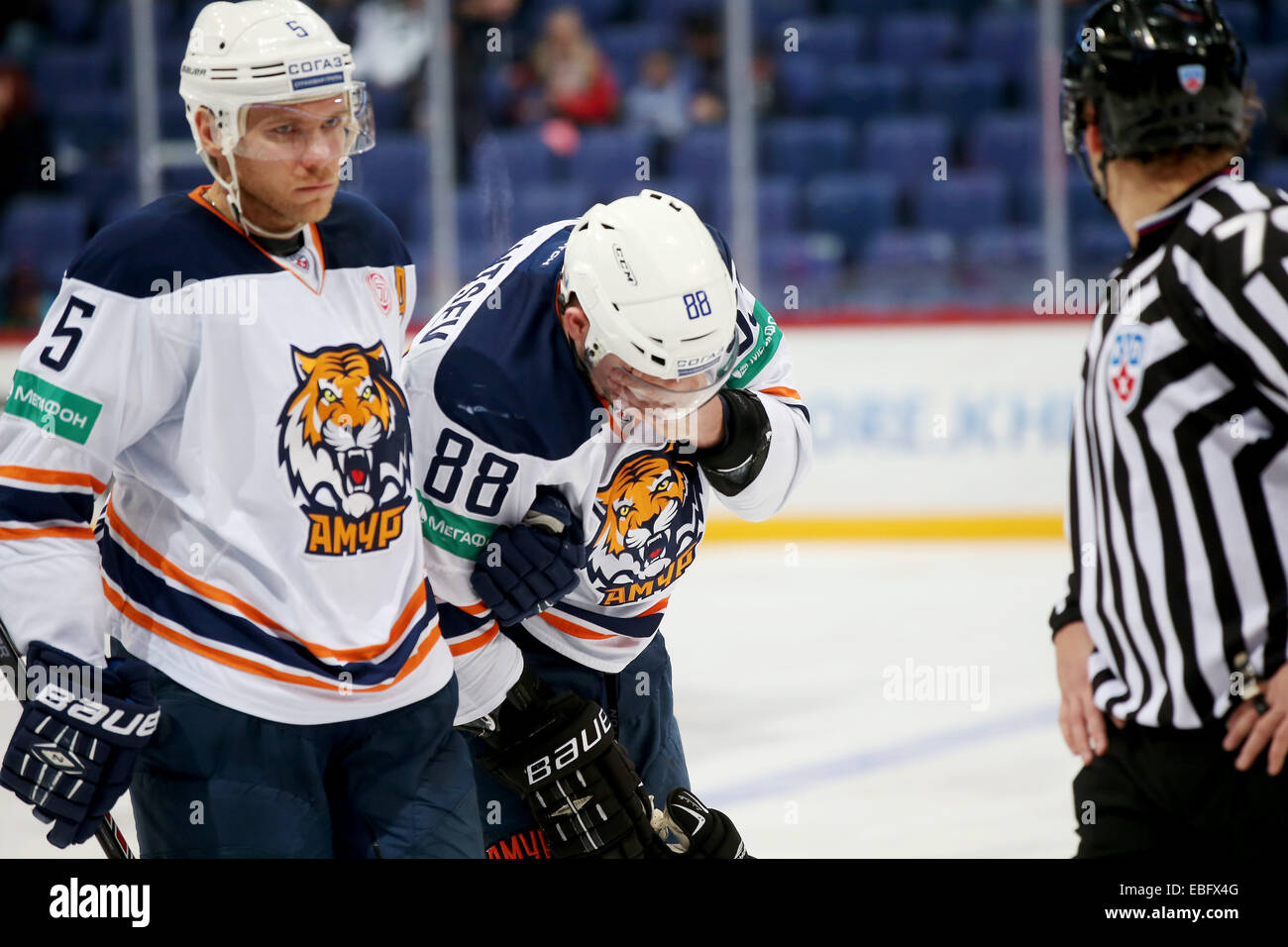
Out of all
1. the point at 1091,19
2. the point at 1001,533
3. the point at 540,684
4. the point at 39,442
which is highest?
the point at 1091,19

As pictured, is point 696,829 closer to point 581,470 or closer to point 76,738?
point 581,470

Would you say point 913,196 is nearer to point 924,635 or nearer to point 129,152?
point 924,635

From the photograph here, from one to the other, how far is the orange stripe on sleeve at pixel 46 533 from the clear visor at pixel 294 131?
455mm

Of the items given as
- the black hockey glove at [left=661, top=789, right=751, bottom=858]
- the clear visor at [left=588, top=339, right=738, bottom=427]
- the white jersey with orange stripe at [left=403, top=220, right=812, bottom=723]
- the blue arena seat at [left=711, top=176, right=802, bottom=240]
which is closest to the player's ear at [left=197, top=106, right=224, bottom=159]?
the white jersey with orange stripe at [left=403, top=220, right=812, bottom=723]

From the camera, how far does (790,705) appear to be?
4270 mm

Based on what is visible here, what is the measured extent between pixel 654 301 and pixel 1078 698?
0.66 m

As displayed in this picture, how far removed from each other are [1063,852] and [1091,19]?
1.97m

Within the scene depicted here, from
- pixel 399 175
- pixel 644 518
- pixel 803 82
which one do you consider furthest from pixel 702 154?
pixel 644 518

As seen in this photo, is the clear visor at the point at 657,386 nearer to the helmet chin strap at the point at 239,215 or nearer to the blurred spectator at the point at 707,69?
the helmet chin strap at the point at 239,215

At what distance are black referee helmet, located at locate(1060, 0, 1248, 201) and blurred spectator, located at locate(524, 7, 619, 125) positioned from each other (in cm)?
532

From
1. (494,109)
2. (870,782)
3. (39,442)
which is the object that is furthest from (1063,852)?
(494,109)

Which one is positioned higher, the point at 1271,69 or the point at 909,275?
the point at 1271,69

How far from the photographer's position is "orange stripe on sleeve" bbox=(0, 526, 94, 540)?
167 centimetres

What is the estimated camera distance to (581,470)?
2.06 metres
